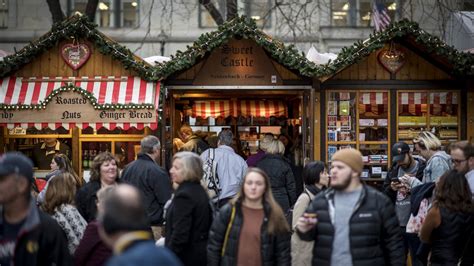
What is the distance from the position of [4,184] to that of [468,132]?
1036cm

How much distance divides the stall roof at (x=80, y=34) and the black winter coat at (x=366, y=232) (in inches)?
278

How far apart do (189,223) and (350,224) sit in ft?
4.88

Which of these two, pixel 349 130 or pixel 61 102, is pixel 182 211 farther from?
pixel 349 130

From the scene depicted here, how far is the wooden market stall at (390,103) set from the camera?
13.4 meters

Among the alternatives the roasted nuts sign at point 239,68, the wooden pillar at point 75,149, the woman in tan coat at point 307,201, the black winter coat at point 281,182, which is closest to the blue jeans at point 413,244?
the woman in tan coat at point 307,201

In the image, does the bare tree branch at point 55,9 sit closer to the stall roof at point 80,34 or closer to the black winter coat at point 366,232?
the stall roof at point 80,34

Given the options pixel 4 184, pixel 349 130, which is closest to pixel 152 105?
pixel 349 130

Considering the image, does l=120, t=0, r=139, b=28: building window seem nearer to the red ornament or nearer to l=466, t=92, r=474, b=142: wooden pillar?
the red ornament

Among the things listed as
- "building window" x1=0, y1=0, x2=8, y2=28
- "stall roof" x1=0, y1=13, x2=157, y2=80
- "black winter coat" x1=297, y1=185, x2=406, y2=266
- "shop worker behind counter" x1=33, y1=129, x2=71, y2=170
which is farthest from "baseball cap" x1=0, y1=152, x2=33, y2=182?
"building window" x1=0, y1=0, x2=8, y2=28

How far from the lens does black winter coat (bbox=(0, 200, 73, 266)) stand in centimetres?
476

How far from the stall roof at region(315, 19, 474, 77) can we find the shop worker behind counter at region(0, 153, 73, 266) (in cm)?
814

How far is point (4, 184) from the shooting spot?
4.79 m

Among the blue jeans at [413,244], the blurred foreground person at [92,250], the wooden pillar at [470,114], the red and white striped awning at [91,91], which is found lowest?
the blue jeans at [413,244]

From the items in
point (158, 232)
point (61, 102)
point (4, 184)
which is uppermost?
point (61, 102)
